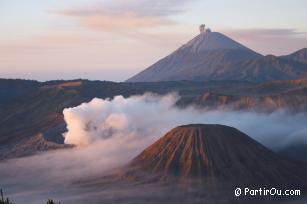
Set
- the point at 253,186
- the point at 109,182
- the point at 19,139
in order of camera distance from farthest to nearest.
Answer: the point at 19,139, the point at 109,182, the point at 253,186

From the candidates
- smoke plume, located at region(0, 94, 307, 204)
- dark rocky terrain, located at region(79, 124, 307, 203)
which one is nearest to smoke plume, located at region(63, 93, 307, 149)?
smoke plume, located at region(0, 94, 307, 204)

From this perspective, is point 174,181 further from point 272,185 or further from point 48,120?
point 48,120

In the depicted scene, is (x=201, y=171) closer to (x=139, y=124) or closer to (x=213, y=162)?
(x=213, y=162)

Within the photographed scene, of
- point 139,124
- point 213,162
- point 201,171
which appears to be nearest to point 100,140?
point 139,124

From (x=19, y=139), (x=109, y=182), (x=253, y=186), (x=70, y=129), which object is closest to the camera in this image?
(x=253, y=186)

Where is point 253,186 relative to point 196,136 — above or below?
below

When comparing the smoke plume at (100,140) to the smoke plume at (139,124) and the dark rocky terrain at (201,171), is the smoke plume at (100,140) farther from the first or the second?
the dark rocky terrain at (201,171)

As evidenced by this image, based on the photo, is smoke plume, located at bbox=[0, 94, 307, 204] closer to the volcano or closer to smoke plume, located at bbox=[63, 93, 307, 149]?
smoke plume, located at bbox=[63, 93, 307, 149]

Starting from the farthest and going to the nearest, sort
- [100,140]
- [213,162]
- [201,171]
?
[100,140] < [213,162] < [201,171]

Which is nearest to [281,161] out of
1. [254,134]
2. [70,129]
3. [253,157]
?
[253,157]
